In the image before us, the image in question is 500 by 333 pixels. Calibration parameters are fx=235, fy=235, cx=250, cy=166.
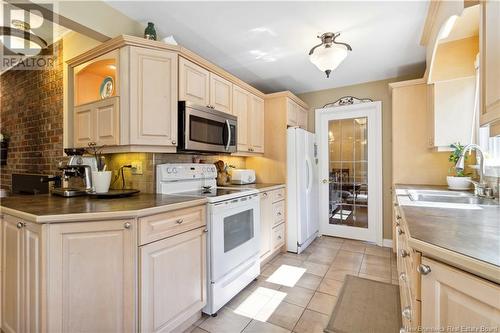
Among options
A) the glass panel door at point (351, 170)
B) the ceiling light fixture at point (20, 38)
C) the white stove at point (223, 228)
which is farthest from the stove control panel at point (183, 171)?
the glass panel door at point (351, 170)

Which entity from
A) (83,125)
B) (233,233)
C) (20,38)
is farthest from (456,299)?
(20,38)

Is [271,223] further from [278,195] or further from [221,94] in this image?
[221,94]

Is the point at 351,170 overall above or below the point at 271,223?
above

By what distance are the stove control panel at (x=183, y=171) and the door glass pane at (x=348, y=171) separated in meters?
2.19

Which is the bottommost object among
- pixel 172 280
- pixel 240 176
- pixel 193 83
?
pixel 172 280

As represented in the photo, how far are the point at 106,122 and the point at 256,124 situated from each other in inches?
A: 71.9

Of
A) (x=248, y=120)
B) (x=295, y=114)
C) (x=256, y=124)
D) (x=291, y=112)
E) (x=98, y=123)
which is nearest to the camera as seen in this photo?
(x=98, y=123)

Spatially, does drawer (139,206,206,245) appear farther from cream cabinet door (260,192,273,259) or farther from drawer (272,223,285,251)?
drawer (272,223,285,251)

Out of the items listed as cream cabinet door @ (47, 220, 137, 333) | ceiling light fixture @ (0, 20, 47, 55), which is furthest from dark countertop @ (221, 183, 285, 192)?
ceiling light fixture @ (0, 20, 47, 55)

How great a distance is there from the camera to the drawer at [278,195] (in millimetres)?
2930

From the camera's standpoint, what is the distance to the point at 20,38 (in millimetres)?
2223

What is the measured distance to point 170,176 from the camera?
2148 millimetres

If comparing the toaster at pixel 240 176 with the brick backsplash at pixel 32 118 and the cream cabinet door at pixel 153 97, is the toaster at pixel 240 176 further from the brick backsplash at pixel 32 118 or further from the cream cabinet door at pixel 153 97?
the brick backsplash at pixel 32 118

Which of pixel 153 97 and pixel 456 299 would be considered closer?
pixel 456 299
